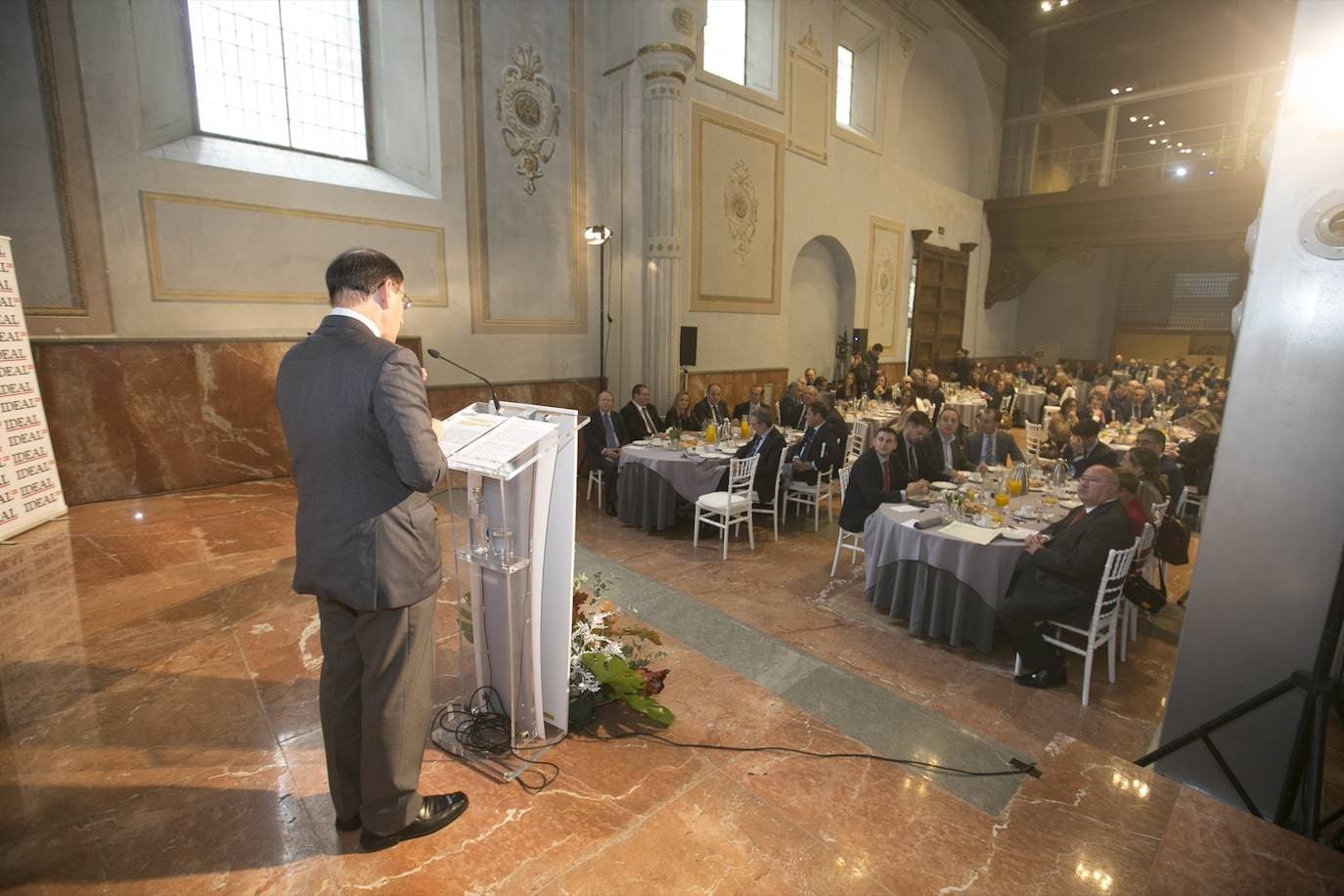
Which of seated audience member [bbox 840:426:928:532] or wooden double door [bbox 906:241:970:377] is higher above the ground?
wooden double door [bbox 906:241:970:377]

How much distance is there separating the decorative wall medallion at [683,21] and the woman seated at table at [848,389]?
19.2ft

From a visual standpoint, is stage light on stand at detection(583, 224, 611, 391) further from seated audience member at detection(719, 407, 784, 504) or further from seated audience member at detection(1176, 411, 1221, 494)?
seated audience member at detection(1176, 411, 1221, 494)

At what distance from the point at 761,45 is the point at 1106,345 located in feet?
51.6

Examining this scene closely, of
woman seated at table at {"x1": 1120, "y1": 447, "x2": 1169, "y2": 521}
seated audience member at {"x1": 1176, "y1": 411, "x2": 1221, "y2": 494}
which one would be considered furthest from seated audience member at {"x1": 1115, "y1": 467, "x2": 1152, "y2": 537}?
seated audience member at {"x1": 1176, "y1": 411, "x2": 1221, "y2": 494}

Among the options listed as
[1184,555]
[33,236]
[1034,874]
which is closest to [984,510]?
[1184,555]

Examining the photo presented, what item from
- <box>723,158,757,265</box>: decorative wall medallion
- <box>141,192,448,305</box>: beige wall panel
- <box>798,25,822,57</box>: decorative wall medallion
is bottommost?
<box>141,192,448,305</box>: beige wall panel

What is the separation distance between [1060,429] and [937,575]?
11.3ft

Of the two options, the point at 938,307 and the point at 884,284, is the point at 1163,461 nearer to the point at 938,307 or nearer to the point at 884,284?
the point at 884,284

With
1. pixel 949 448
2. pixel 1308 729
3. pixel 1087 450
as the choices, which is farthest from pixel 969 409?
pixel 1308 729

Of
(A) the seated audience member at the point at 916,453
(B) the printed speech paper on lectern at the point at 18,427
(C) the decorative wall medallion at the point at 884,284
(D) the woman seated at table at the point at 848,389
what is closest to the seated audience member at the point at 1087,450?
(A) the seated audience member at the point at 916,453

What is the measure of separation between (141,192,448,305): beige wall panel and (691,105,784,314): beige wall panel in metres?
4.17

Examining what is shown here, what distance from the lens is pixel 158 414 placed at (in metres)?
6.07

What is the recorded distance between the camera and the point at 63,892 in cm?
188

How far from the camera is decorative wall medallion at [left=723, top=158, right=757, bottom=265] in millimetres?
9773
